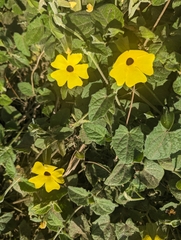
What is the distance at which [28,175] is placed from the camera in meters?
1.98

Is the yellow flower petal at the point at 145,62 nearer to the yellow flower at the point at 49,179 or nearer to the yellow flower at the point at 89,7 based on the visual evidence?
the yellow flower at the point at 89,7

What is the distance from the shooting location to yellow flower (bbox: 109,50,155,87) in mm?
1537

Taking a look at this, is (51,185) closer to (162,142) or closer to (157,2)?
(162,142)

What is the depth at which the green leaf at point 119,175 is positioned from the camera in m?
1.73

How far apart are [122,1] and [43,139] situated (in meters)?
0.71

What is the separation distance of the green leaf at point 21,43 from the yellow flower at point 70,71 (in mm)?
357

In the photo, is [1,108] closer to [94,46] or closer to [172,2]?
[94,46]

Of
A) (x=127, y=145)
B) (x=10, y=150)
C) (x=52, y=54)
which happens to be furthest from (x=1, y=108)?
(x=127, y=145)

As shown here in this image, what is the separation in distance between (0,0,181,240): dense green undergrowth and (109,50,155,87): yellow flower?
0.12m

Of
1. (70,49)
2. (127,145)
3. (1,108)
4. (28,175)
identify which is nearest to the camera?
(127,145)

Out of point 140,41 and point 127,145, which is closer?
point 127,145

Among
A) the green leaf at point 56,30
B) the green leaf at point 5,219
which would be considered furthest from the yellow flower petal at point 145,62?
the green leaf at point 5,219

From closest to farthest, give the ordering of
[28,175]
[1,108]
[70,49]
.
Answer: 1. [70,49]
2. [28,175]
3. [1,108]

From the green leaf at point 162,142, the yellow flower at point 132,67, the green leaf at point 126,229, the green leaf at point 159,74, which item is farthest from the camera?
the green leaf at point 126,229
